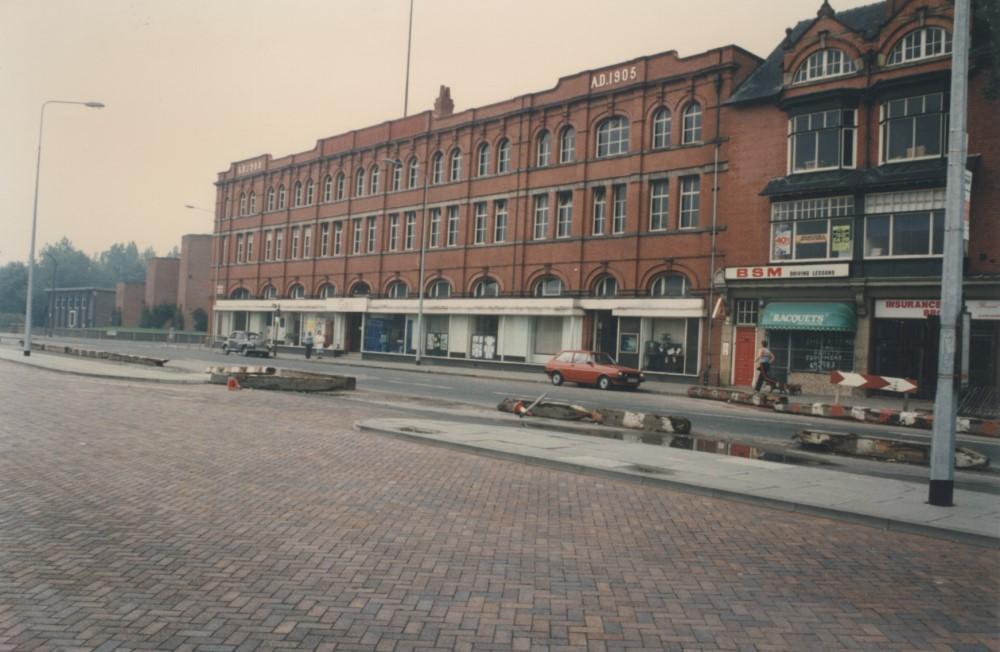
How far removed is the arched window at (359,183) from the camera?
5355cm

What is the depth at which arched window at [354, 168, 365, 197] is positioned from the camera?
176 ft

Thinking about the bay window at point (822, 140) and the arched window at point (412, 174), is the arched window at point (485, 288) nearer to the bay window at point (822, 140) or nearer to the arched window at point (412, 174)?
the arched window at point (412, 174)

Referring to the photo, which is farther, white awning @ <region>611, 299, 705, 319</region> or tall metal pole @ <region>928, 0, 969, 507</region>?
white awning @ <region>611, 299, 705, 319</region>

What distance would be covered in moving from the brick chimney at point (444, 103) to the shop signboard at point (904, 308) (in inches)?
1257

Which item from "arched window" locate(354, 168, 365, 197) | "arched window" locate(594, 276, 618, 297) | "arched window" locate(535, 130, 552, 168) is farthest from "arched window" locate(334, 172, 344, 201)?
"arched window" locate(594, 276, 618, 297)

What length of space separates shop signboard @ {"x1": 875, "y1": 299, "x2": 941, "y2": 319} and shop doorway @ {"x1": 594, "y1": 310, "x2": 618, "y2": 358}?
12830 mm

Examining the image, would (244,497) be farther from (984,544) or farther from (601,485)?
(984,544)

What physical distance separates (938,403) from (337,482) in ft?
24.5

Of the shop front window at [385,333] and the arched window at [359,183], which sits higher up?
the arched window at [359,183]

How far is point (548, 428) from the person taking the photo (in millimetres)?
15461

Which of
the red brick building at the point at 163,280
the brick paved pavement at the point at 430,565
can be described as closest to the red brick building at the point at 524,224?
the brick paved pavement at the point at 430,565

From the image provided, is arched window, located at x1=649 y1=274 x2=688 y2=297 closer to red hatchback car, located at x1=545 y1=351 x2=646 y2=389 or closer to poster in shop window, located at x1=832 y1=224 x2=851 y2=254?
red hatchback car, located at x1=545 y1=351 x2=646 y2=389

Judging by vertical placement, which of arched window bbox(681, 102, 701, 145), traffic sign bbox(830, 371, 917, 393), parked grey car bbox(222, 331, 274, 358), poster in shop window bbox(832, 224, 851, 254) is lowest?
parked grey car bbox(222, 331, 274, 358)

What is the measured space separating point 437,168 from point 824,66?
2501 centimetres
